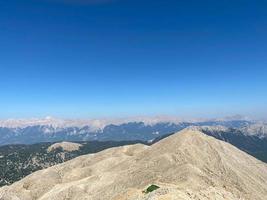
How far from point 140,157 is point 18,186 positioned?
221ft

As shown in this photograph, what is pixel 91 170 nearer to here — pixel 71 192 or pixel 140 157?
pixel 140 157

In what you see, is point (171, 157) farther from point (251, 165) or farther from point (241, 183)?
point (251, 165)

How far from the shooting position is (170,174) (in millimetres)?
131375

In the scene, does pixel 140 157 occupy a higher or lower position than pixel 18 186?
higher

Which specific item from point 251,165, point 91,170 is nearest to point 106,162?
point 91,170

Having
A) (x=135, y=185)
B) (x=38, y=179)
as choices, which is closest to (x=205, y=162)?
(x=135, y=185)

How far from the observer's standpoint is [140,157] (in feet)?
550

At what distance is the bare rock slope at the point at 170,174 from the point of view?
12794cm

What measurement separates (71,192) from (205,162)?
55.2 m

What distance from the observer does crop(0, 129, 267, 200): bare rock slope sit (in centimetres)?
12794

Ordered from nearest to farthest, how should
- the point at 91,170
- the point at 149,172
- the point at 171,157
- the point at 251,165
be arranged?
1. the point at 149,172
2. the point at 171,157
3. the point at 251,165
4. the point at 91,170

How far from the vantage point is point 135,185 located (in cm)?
13088

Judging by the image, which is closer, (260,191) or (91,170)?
(260,191)

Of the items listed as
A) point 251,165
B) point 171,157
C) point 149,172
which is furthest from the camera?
point 251,165
